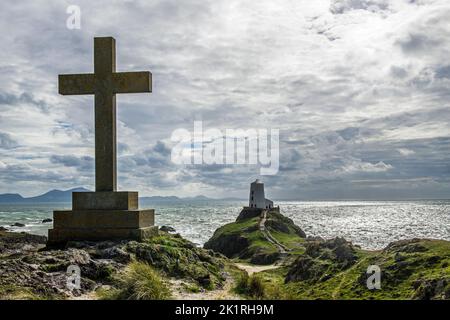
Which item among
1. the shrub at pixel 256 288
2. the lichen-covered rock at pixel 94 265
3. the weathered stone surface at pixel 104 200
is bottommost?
the shrub at pixel 256 288

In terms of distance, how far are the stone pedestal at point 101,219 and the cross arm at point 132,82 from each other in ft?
10.8

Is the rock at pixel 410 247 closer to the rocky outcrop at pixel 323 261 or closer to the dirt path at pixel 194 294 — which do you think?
the rocky outcrop at pixel 323 261

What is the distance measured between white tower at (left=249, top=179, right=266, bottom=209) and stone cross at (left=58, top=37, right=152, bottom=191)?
2494 inches

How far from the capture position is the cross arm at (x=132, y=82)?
14281mm

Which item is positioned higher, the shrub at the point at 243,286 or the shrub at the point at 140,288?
the shrub at the point at 140,288

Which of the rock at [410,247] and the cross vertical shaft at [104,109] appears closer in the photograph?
the cross vertical shaft at [104,109]

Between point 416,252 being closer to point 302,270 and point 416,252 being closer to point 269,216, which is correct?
point 302,270

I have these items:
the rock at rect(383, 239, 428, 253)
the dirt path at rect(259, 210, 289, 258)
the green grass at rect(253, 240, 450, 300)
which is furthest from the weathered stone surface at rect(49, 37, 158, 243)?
the dirt path at rect(259, 210, 289, 258)

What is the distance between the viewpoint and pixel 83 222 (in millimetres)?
13867

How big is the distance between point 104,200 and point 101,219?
1.99ft

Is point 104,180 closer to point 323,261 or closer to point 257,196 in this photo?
point 323,261

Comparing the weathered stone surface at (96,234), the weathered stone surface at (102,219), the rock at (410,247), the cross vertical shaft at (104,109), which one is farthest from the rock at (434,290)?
the cross vertical shaft at (104,109)
